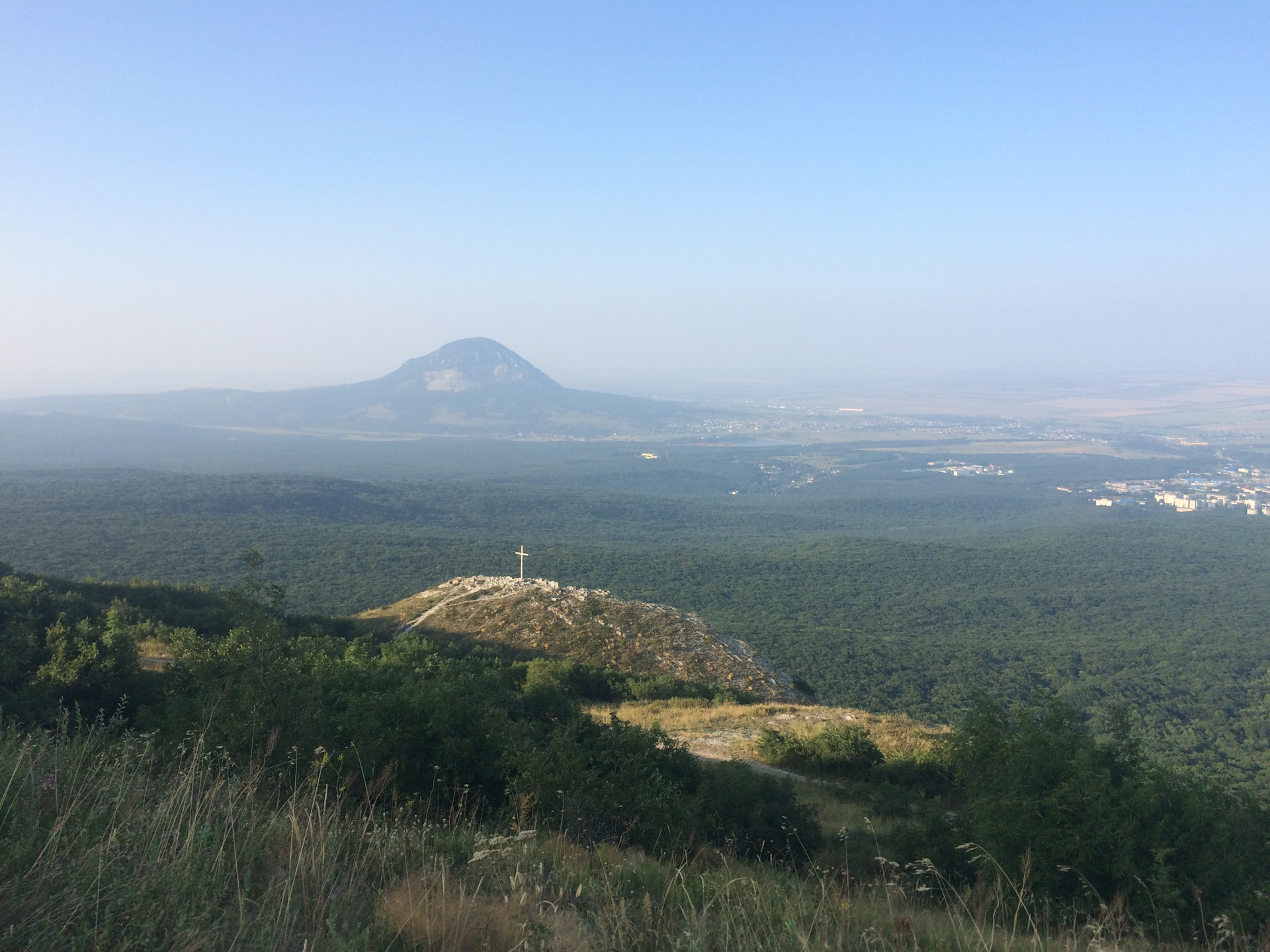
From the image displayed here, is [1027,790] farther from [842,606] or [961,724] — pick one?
[842,606]

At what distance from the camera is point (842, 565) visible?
64.9 meters

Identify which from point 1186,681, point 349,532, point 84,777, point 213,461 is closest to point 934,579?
point 1186,681

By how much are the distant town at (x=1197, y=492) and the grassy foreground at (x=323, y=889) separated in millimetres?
128184

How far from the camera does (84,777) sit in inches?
145

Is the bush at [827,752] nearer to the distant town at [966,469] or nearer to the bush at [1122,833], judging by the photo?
the bush at [1122,833]

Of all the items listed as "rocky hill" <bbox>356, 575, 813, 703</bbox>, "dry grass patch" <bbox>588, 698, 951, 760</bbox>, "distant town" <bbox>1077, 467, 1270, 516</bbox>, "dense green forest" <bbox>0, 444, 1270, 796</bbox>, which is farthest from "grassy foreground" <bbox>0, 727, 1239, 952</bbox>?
"distant town" <bbox>1077, 467, 1270, 516</bbox>

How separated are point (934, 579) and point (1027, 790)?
60244 millimetres

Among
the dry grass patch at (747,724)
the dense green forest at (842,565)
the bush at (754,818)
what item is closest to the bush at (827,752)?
the dry grass patch at (747,724)

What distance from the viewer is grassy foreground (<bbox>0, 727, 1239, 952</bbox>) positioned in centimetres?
247

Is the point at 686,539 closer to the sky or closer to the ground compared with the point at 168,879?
closer to the ground

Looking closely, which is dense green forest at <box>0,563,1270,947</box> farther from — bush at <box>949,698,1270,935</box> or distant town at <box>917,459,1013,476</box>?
distant town at <box>917,459,1013,476</box>

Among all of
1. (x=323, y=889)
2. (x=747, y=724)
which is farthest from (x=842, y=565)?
(x=323, y=889)

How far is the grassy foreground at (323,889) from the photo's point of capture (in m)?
2.47

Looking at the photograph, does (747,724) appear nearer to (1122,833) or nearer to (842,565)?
(1122,833)
